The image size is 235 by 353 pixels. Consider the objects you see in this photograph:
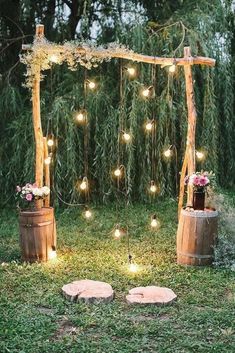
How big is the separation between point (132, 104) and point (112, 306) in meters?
3.72

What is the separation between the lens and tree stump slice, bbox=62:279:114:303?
167 inches

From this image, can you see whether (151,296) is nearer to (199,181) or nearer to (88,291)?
(88,291)

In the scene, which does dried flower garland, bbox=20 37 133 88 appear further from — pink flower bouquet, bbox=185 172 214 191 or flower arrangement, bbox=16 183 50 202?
pink flower bouquet, bbox=185 172 214 191

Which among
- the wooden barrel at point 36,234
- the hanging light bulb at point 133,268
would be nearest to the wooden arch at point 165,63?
the wooden barrel at point 36,234

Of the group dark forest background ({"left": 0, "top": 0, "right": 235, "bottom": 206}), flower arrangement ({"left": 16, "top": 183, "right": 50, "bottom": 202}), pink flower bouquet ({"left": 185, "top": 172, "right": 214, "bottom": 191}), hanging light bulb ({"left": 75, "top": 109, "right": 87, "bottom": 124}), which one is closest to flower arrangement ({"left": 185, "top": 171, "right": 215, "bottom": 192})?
pink flower bouquet ({"left": 185, "top": 172, "right": 214, "bottom": 191})

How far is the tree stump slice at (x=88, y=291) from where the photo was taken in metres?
4.24

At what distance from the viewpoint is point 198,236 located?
16.9 ft

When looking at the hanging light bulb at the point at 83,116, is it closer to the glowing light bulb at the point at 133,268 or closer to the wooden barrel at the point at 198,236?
the wooden barrel at the point at 198,236

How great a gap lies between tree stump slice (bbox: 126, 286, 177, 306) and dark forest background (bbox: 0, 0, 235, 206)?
10.1 ft

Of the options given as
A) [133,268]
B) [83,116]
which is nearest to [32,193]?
[133,268]

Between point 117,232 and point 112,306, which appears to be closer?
point 112,306

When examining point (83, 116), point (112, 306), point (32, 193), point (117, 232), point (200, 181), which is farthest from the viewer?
point (83, 116)

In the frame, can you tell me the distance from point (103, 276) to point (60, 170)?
2830 mm

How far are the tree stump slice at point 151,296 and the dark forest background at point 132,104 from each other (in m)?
3.09
